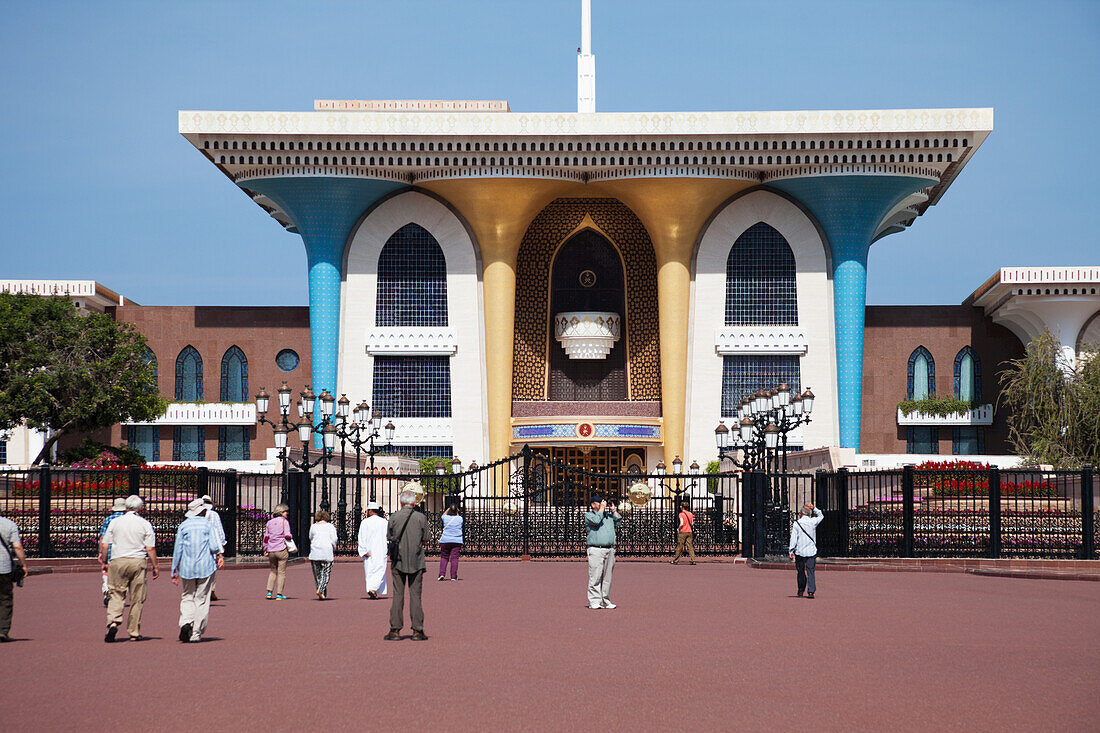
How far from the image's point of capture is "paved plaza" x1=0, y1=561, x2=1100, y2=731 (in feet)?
29.3

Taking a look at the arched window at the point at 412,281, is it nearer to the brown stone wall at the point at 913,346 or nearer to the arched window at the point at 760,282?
the arched window at the point at 760,282

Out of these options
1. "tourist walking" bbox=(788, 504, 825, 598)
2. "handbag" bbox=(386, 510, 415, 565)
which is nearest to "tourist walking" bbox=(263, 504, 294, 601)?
"handbag" bbox=(386, 510, 415, 565)

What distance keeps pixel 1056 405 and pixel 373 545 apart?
114 ft

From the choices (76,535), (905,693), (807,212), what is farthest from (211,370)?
(905,693)

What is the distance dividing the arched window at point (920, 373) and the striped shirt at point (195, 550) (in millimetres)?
43842

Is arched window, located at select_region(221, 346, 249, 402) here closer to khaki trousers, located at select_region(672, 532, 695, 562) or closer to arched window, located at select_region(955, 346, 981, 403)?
arched window, located at select_region(955, 346, 981, 403)

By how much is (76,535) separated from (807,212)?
32.1m

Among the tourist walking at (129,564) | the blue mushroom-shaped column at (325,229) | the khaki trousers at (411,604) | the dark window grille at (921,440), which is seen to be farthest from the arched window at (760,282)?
the tourist walking at (129,564)

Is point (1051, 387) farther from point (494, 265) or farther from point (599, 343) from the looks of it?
point (494, 265)

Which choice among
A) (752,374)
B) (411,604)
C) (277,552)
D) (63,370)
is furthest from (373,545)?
(752,374)

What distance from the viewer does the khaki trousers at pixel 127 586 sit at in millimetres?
12789

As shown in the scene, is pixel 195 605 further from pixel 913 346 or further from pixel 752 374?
pixel 913 346

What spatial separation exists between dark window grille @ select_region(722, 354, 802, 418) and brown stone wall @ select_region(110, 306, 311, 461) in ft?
58.2

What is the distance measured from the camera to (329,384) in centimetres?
5000
